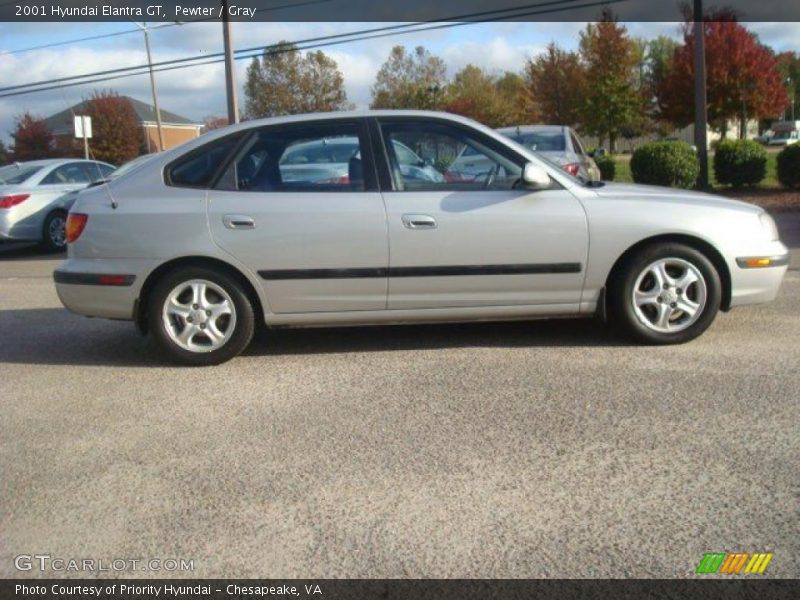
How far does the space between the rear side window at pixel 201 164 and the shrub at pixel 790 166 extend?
12590 mm

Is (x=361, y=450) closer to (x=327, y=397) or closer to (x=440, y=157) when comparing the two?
(x=327, y=397)

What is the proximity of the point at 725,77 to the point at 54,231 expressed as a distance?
2717 centimetres

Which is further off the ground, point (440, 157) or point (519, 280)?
Result: point (440, 157)

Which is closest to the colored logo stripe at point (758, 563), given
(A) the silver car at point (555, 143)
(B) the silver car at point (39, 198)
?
(A) the silver car at point (555, 143)

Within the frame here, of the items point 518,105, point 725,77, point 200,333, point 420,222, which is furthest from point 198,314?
point 518,105

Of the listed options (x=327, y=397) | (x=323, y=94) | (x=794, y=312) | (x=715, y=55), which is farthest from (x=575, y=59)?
(x=327, y=397)

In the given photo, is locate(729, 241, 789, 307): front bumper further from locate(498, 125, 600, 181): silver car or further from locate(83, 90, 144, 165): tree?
locate(83, 90, 144, 165): tree

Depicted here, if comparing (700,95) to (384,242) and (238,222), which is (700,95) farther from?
(238,222)

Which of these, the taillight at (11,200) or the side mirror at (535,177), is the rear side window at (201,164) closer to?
the side mirror at (535,177)

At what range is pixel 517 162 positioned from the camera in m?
5.68

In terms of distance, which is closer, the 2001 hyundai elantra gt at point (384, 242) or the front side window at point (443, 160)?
the 2001 hyundai elantra gt at point (384, 242)

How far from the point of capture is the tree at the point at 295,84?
39.6 meters

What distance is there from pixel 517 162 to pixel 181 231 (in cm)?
227

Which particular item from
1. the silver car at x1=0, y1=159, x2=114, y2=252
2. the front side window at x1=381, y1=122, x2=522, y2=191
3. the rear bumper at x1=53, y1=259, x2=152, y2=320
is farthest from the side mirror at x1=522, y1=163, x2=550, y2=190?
the silver car at x1=0, y1=159, x2=114, y2=252
